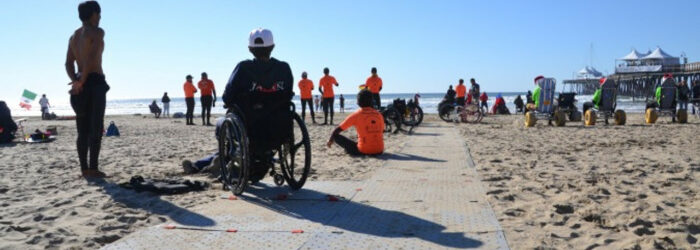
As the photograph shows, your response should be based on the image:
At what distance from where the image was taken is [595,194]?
4.44m

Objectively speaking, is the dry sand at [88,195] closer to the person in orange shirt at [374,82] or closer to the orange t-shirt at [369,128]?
the orange t-shirt at [369,128]

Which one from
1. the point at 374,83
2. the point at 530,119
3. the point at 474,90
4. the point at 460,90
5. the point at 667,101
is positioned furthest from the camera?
the point at 474,90

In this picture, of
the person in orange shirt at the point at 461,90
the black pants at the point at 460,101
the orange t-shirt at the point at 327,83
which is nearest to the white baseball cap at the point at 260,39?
the orange t-shirt at the point at 327,83

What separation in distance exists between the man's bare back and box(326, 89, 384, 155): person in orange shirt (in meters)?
3.00

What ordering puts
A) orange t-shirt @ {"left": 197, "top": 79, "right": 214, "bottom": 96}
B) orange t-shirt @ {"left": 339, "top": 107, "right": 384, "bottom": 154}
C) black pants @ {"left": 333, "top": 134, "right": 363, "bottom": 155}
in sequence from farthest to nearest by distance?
orange t-shirt @ {"left": 197, "top": 79, "right": 214, "bottom": 96} → black pants @ {"left": 333, "top": 134, "right": 363, "bottom": 155} → orange t-shirt @ {"left": 339, "top": 107, "right": 384, "bottom": 154}

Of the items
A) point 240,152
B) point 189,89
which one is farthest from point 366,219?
point 189,89

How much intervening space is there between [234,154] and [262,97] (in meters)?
0.48

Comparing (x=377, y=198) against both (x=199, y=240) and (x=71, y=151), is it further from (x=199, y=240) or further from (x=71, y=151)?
(x=71, y=151)

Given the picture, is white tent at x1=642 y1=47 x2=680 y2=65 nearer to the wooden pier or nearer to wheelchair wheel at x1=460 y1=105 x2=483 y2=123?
the wooden pier

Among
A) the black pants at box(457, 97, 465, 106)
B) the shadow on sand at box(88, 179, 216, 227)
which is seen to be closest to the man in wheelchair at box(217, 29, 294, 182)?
the shadow on sand at box(88, 179, 216, 227)

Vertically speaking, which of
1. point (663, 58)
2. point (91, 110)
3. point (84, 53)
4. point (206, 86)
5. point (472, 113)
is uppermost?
point (663, 58)

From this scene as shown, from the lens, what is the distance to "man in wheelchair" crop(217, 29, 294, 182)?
14.0ft

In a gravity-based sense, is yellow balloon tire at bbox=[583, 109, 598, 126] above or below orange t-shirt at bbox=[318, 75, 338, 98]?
below

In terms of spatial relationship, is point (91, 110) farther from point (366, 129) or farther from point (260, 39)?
point (366, 129)
